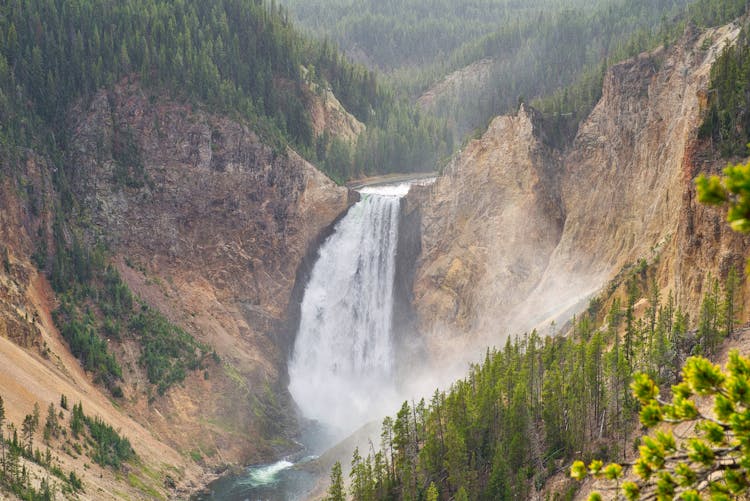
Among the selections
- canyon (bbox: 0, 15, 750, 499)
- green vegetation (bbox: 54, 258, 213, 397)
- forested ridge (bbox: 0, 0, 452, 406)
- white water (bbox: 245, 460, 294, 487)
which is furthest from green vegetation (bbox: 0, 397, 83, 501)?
white water (bbox: 245, 460, 294, 487)

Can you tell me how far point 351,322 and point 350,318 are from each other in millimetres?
496

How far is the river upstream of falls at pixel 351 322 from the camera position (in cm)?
9044

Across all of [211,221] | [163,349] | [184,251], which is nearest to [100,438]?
[163,349]

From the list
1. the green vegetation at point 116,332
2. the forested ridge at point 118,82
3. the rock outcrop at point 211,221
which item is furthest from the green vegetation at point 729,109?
the forested ridge at point 118,82

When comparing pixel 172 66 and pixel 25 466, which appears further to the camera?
pixel 172 66

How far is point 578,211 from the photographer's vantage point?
7219 cm

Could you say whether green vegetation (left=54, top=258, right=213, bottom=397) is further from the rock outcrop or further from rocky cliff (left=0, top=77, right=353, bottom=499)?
the rock outcrop

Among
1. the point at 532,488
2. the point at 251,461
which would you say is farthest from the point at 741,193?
the point at 251,461

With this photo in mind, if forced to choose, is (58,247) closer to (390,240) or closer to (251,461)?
(251,461)

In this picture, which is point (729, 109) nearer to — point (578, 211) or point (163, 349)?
point (578, 211)

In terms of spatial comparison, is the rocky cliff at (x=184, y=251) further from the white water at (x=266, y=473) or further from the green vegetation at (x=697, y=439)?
the green vegetation at (x=697, y=439)

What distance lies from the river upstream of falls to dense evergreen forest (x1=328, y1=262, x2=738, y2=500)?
30.2 m

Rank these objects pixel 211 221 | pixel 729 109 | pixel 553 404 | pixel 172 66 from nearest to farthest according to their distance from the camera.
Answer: pixel 729 109 < pixel 553 404 < pixel 211 221 < pixel 172 66

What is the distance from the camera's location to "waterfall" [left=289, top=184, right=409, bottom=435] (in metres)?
91.2
